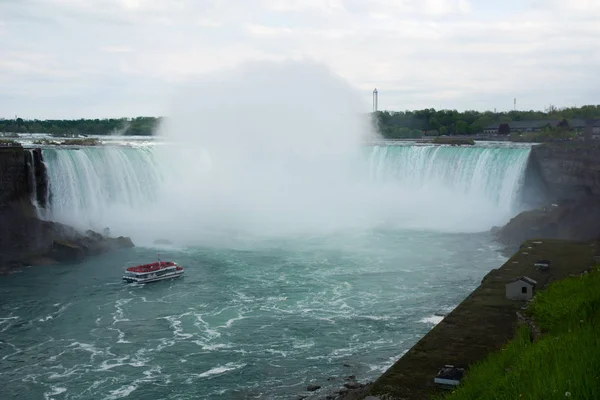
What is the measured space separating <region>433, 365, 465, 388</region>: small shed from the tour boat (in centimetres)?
1601

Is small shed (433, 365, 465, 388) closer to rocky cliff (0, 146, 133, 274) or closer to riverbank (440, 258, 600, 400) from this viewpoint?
riverbank (440, 258, 600, 400)

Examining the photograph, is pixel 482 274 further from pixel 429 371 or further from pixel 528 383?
pixel 528 383

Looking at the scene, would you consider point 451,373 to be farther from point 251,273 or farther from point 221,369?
point 251,273

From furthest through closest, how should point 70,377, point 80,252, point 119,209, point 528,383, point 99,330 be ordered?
point 119,209
point 80,252
point 99,330
point 70,377
point 528,383

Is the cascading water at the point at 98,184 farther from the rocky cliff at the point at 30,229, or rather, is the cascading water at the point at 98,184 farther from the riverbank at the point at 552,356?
the riverbank at the point at 552,356

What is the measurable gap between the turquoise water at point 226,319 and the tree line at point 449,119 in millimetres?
53132

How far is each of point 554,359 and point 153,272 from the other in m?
19.3

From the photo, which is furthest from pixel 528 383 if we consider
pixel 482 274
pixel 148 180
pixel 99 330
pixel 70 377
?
pixel 148 180

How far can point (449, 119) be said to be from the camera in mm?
88438

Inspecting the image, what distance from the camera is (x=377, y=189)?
48781 millimetres

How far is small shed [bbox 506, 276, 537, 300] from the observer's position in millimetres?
17219

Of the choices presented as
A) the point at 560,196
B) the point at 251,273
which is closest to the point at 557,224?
the point at 560,196

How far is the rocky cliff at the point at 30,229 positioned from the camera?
30031 millimetres

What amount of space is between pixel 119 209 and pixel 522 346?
3097 centimetres
